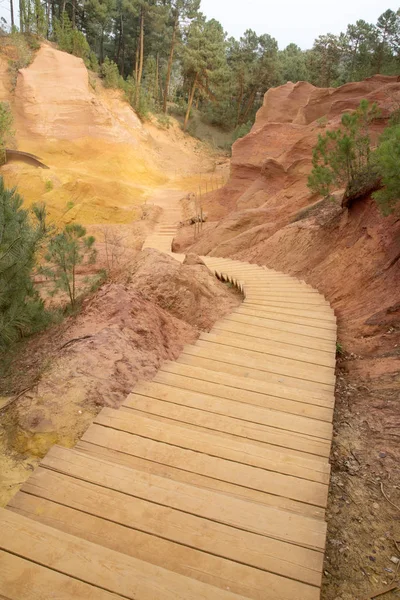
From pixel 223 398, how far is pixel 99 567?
4.73ft

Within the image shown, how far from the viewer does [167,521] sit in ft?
5.49

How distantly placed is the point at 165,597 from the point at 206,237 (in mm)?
12393

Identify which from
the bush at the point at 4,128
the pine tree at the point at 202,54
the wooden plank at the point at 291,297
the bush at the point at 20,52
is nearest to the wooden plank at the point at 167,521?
the wooden plank at the point at 291,297

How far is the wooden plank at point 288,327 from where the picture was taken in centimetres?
397

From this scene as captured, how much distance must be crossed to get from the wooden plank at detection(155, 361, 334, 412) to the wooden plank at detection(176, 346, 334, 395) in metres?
0.05

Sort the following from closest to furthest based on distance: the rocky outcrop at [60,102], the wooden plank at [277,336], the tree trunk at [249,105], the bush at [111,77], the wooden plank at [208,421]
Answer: the wooden plank at [208,421] < the wooden plank at [277,336] < the rocky outcrop at [60,102] < the bush at [111,77] < the tree trunk at [249,105]

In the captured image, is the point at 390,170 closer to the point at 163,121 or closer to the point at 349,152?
the point at 349,152

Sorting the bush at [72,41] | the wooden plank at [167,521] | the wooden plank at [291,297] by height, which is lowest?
the wooden plank at [291,297]

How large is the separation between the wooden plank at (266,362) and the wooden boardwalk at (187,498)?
0.9 inches

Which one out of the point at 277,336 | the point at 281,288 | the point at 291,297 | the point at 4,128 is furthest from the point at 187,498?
the point at 4,128

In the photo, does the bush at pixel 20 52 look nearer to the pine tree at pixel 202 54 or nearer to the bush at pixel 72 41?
the bush at pixel 72 41

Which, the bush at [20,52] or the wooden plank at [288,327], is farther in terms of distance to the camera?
the bush at [20,52]

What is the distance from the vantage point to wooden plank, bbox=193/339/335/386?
124 inches

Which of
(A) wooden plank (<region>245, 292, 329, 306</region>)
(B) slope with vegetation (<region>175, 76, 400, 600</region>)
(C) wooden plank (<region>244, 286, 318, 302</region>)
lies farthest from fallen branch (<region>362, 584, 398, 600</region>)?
(C) wooden plank (<region>244, 286, 318, 302</region>)
